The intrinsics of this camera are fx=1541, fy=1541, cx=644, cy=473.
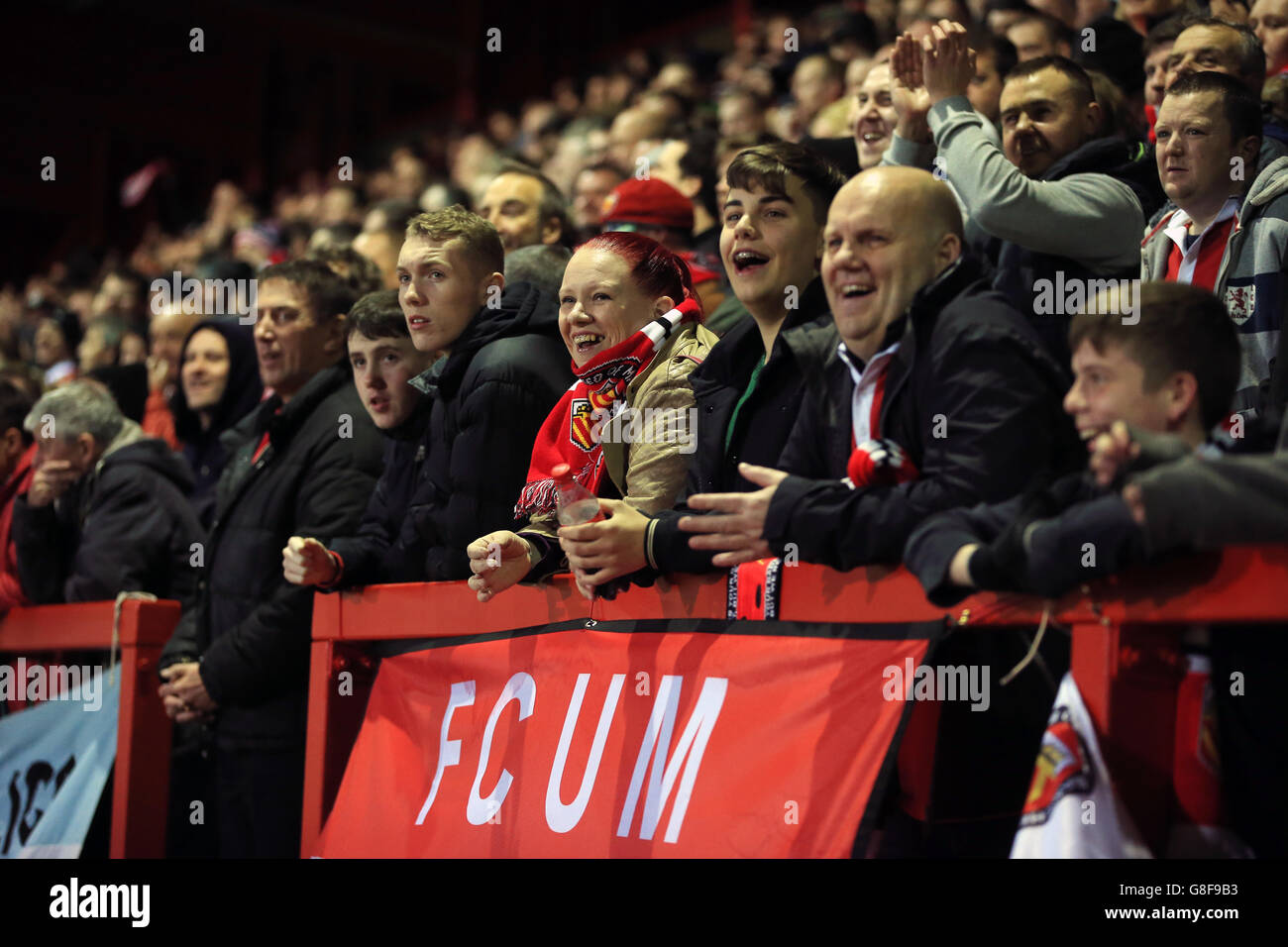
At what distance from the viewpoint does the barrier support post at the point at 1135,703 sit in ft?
7.74

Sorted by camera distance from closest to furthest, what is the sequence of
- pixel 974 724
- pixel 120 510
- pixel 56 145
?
pixel 974 724, pixel 120 510, pixel 56 145

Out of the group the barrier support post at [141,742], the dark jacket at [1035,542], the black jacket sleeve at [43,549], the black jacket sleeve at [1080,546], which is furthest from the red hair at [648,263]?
the black jacket sleeve at [43,549]

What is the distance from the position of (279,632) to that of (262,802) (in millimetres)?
512

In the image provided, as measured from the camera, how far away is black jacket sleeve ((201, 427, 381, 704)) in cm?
461

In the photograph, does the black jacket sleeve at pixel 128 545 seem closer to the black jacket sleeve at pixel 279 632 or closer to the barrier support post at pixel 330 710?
the black jacket sleeve at pixel 279 632

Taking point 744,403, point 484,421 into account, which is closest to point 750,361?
point 744,403

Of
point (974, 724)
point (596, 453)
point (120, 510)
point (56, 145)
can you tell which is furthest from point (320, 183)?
point (974, 724)

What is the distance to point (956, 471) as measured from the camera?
2.69m

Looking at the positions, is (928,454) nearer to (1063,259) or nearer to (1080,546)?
(1080,546)

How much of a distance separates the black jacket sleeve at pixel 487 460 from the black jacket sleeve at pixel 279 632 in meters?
0.75

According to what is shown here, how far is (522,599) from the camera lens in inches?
147

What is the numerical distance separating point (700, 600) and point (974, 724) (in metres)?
0.69
